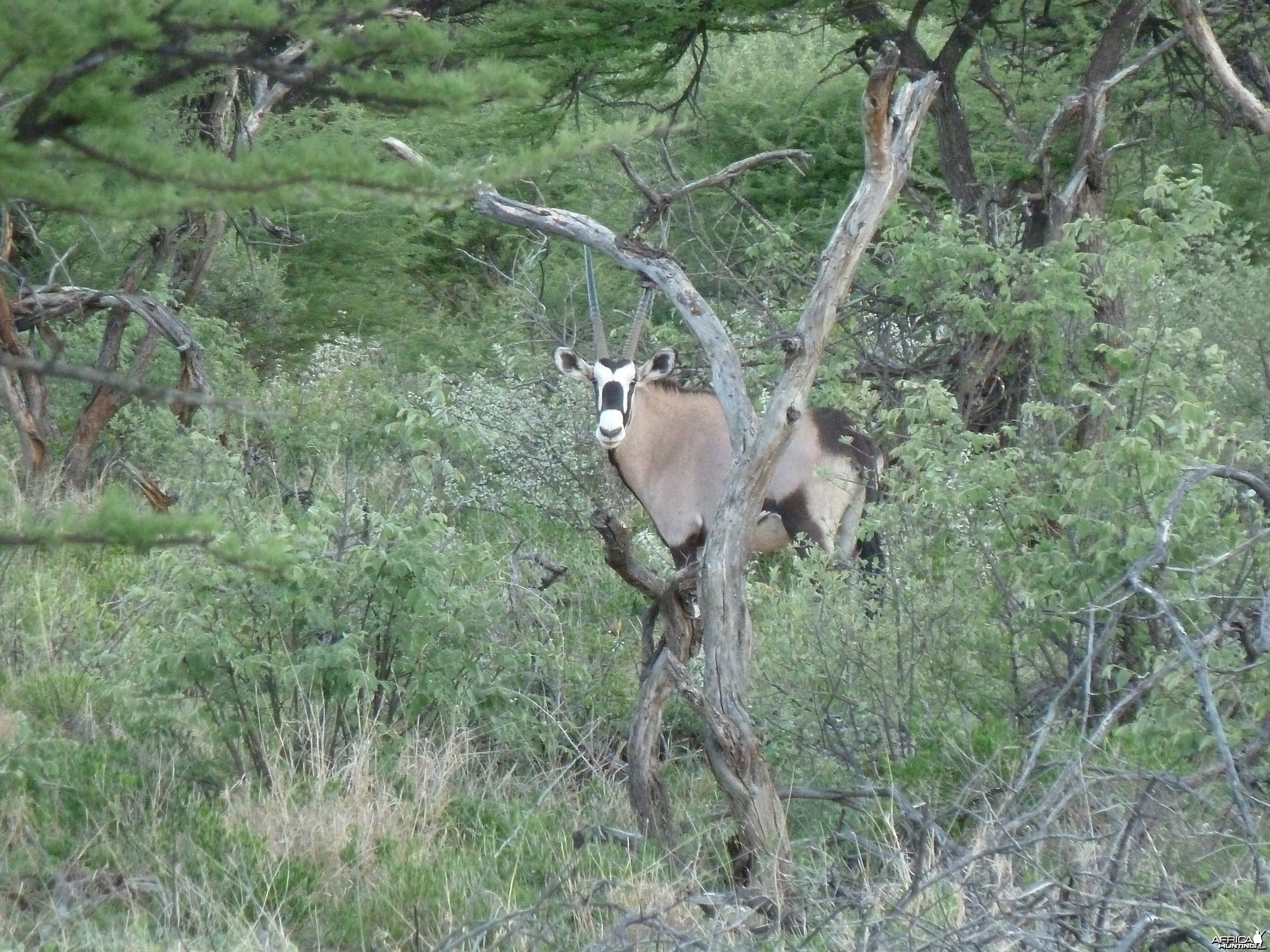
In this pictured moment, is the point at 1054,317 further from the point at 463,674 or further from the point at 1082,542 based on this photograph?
the point at 463,674

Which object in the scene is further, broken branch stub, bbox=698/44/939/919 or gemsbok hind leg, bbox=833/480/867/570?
gemsbok hind leg, bbox=833/480/867/570

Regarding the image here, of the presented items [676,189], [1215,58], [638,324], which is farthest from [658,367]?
[676,189]

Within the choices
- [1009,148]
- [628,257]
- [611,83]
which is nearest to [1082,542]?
[628,257]

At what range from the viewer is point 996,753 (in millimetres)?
4398

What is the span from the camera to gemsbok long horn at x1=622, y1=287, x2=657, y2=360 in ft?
25.7

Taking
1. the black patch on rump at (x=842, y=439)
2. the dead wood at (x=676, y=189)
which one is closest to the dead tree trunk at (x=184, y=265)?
the black patch on rump at (x=842, y=439)

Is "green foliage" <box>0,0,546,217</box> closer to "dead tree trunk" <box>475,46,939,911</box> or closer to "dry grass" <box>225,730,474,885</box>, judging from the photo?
"dead tree trunk" <box>475,46,939,911</box>

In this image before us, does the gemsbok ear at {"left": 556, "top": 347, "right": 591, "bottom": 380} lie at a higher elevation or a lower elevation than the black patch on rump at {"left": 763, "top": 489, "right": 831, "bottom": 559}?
higher

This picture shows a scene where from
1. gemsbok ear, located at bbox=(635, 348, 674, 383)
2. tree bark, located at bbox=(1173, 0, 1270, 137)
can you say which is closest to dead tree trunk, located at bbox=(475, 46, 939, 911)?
gemsbok ear, located at bbox=(635, 348, 674, 383)

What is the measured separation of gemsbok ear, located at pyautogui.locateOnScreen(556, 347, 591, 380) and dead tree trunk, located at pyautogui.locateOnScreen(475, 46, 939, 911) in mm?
3610

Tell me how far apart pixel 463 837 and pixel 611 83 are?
5.91 metres

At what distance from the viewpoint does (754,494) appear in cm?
436

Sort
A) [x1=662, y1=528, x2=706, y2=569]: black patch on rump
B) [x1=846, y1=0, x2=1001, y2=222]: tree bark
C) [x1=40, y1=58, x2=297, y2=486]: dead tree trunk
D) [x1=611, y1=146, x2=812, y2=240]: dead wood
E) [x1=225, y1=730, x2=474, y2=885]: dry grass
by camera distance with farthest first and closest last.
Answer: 1. [x1=846, y1=0, x2=1001, y2=222]: tree bark
2. [x1=40, y1=58, x2=297, y2=486]: dead tree trunk
3. [x1=662, y1=528, x2=706, y2=569]: black patch on rump
4. [x1=611, y1=146, x2=812, y2=240]: dead wood
5. [x1=225, y1=730, x2=474, y2=885]: dry grass

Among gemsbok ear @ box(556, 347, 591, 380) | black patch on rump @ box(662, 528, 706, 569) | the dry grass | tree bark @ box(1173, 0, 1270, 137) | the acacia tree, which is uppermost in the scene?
the acacia tree
